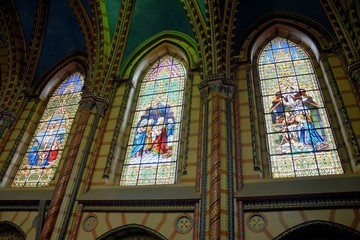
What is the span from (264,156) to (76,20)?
7499 mm

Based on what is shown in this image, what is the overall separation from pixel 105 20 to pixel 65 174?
5046 millimetres

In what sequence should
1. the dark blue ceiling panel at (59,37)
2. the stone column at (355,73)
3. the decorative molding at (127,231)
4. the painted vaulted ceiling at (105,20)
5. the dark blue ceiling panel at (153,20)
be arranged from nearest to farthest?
the decorative molding at (127,231) → the stone column at (355,73) → the painted vaulted ceiling at (105,20) → the dark blue ceiling panel at (153,20) → the dark blue ceiling panel at (59,37)

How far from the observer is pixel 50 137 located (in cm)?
923

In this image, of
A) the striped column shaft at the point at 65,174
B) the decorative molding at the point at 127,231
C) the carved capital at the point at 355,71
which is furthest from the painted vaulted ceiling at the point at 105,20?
the decorative molding at the point at 127,231

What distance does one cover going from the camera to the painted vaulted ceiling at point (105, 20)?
9016 millimetres

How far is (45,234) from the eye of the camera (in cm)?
646

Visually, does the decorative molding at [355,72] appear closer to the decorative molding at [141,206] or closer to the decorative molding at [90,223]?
the decorative molding at [141,206]

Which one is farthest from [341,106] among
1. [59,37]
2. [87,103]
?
[59,37]

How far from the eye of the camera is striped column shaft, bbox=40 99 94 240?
6562 mm

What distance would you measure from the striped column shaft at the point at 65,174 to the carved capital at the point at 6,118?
2.54 metres

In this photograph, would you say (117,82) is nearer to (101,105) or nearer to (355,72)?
(101,105)

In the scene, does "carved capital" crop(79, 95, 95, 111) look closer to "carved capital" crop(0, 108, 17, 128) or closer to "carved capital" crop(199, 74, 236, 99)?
"carved capital" crop(0, 108, 17, 128)

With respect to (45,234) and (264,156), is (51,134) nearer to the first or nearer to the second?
(45,234)

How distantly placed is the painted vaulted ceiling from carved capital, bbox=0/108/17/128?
4.71 feet
